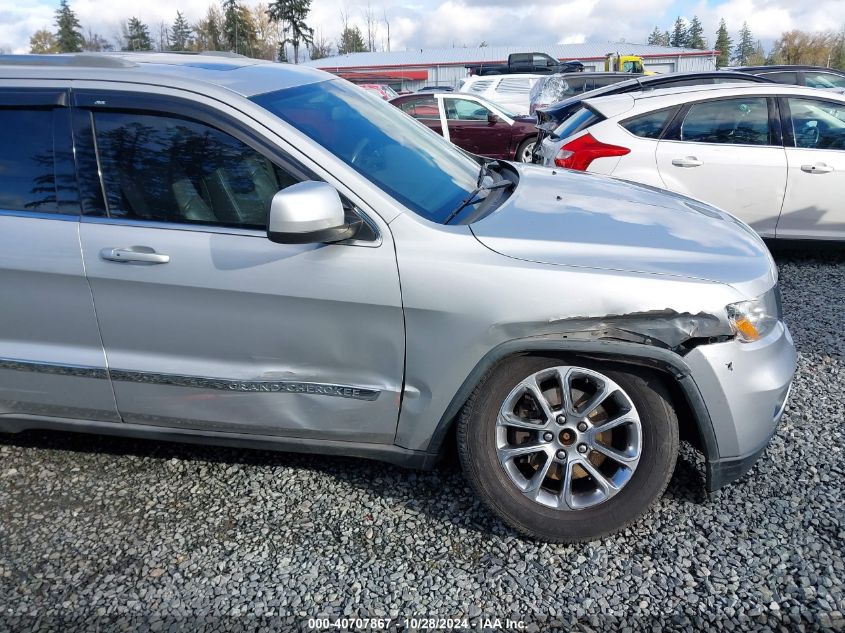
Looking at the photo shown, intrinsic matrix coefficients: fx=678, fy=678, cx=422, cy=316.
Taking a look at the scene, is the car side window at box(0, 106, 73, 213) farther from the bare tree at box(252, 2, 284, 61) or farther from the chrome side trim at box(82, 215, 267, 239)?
the bare tree at box(252, 2, 284, 61)

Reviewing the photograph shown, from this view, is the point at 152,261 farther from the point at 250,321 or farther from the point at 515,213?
the point at 515,213

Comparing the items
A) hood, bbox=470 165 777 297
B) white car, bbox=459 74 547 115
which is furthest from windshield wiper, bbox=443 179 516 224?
white car, bbox=459 74 547 115

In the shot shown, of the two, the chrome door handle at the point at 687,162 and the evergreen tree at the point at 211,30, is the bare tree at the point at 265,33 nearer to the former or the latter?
the evergreen tree at the point at 211,30

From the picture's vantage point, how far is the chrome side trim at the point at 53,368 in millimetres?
2746

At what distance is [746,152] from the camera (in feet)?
19.5

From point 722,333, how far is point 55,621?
252 cm

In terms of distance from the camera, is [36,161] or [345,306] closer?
[345,306]

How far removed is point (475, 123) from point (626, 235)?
1005cm

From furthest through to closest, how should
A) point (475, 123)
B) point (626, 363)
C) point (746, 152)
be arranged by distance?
point (475, 123), point (746, 152), point (626, 363)

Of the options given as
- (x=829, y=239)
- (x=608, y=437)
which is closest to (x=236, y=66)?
(x=608, y=437)

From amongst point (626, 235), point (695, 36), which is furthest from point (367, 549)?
point (695, 36)

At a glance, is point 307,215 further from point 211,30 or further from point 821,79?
point 211,30

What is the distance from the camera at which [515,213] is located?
2756mm

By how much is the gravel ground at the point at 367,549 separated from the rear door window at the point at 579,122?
3.88 meters
